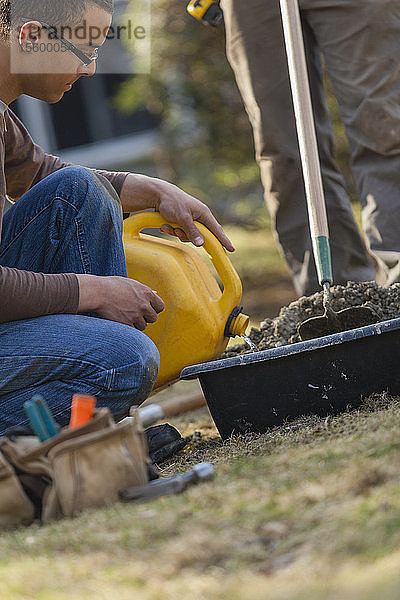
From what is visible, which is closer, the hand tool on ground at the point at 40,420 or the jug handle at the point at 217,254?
the hand tool on ground at the point at 40,420

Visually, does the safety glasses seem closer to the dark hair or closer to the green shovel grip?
the dark hair

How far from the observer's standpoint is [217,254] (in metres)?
2.52

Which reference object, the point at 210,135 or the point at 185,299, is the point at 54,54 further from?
the point at 210,135

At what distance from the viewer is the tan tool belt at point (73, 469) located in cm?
152

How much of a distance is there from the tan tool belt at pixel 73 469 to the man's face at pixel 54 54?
3.54ft

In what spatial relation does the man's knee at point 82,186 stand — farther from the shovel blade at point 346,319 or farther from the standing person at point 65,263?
the shovel blade at point 346,319

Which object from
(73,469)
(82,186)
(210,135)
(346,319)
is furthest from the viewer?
(210,135)

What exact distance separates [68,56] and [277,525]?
4.86 feet

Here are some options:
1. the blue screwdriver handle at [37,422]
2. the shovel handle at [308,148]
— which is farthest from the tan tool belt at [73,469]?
the shovel handle at [308,148]

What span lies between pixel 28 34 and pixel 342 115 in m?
1.30

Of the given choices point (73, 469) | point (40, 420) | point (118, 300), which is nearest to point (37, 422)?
point (40, 420)

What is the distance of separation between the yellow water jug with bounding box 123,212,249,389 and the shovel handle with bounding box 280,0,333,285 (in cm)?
28

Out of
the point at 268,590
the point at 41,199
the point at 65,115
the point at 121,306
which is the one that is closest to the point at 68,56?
the point at 41,199

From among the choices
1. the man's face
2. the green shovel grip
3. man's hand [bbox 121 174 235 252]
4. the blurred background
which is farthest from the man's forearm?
the blurred background
